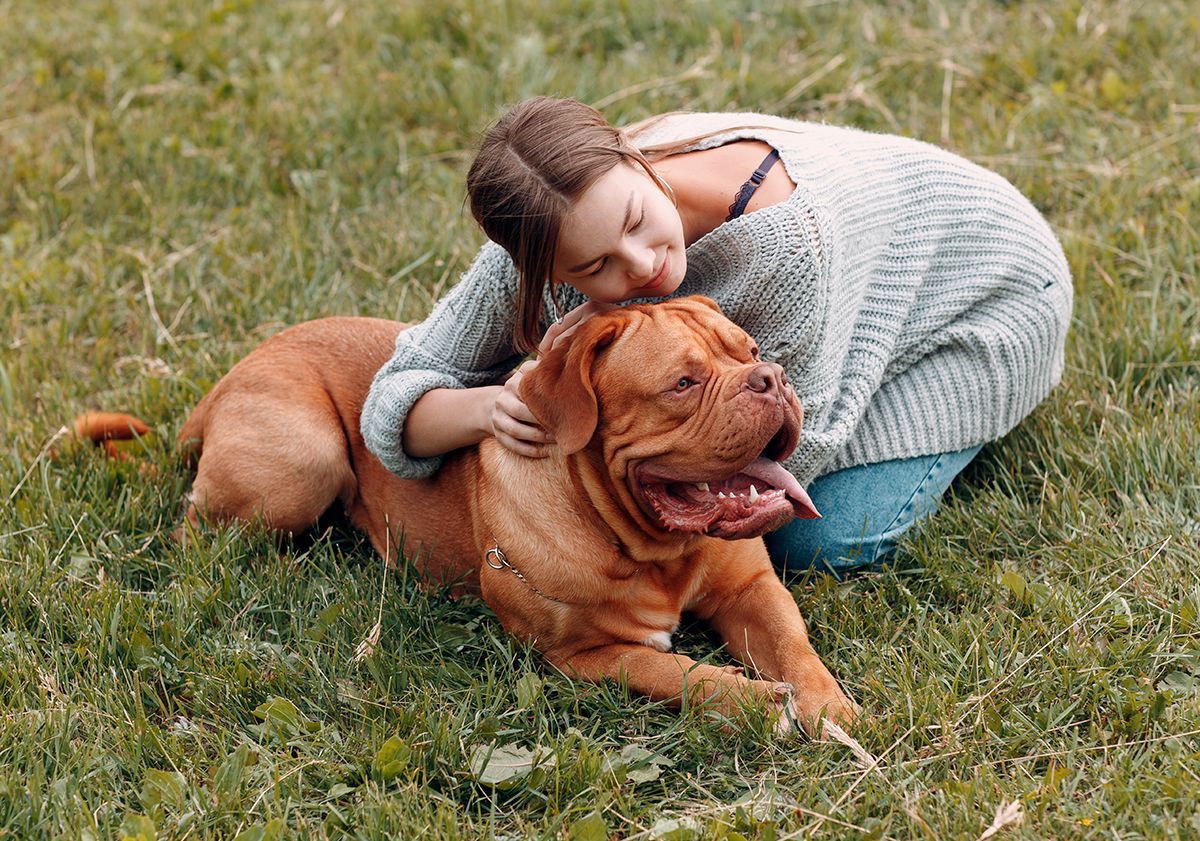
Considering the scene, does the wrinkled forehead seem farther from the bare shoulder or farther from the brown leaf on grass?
the brown leaf on grass

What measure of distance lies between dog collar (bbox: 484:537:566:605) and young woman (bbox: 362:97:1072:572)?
29 centimetres

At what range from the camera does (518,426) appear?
3.57 metres

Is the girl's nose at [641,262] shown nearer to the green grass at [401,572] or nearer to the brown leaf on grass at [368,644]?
the green grass at [401,572]

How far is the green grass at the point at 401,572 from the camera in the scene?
3018 millimetres

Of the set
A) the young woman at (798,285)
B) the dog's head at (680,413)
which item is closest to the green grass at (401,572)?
the young woman at (798,285)

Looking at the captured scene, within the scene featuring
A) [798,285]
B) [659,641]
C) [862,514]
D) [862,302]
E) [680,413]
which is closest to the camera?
[680,413]

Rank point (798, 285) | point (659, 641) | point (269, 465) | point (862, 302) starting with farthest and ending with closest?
point (269, 465)
point (862, 302)
point (659, 641)
point (798, 285)

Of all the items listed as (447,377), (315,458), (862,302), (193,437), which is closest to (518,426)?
(447,377)

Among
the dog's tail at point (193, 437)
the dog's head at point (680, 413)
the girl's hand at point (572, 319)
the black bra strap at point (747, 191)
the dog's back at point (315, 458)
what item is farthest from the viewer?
the dog's tail at point (193, 437)

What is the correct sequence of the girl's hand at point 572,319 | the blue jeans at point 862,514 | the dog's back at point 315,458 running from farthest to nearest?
the dog's back at point 315,458
the blue jeans at point 862,514
the girl's hand at point 572,319

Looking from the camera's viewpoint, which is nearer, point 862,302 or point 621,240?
point 621,240

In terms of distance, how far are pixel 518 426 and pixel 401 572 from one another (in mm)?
746

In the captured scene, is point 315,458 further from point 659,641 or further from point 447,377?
point 659,641

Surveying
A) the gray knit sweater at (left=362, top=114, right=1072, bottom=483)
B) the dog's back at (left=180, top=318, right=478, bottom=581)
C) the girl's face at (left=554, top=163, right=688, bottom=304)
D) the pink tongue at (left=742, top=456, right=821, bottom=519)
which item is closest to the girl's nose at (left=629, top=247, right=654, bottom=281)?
the girl's face at (left=554, top=163, right=688, bottom=304)
